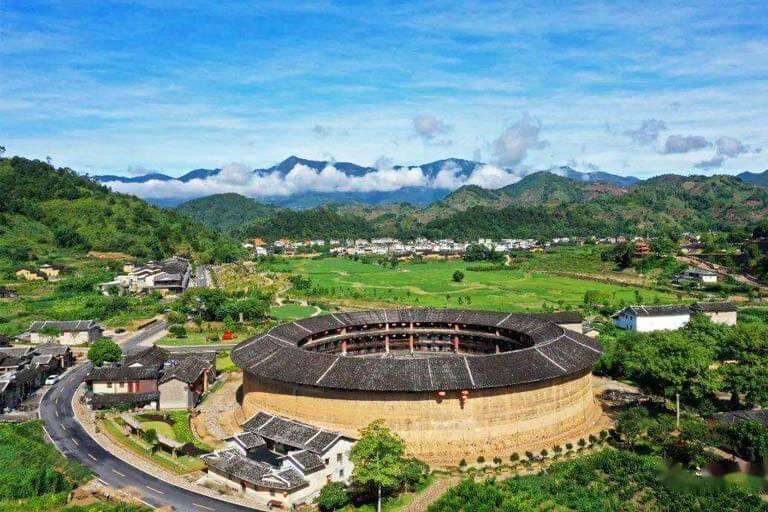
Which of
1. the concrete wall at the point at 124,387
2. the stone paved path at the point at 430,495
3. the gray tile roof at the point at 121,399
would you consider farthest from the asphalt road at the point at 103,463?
the stone paved path at the point at 430,495

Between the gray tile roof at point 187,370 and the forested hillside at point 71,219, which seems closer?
the gray tile roof at point 187,370

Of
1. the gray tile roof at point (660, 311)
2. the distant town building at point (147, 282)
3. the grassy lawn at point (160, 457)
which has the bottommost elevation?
the grassy lawn at point (160, 457)

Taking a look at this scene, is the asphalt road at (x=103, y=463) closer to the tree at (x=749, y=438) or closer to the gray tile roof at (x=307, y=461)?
the gray tile roof at (x=307, y=461)

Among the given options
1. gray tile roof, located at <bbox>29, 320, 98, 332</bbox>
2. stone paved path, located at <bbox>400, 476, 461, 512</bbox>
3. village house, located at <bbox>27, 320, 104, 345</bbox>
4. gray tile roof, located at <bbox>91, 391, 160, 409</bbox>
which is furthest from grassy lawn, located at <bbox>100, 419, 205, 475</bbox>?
gray tile roof, located at <bbox>29, 320, 98, 332</bbox>

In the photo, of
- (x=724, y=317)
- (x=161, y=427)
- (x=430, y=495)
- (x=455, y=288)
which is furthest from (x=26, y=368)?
(x=455, y=288)


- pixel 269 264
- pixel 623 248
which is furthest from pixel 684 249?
pixel 269 264

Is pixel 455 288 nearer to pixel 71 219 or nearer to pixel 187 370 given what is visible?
pixel 187 370

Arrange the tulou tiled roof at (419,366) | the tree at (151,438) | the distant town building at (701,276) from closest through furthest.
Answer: the tulou tiled roof at (419,366) → the tree at (151,438) → the distant town building at (701,276)
